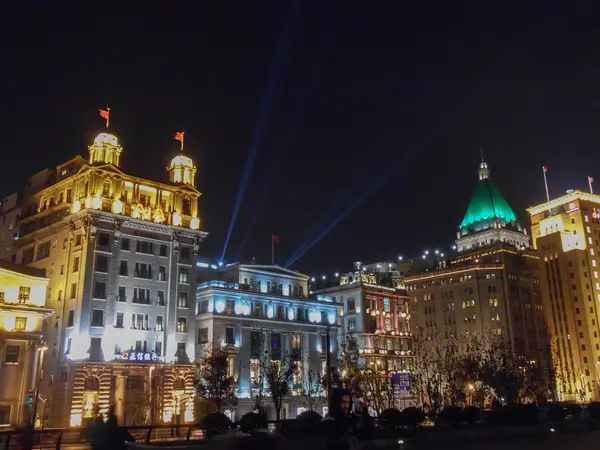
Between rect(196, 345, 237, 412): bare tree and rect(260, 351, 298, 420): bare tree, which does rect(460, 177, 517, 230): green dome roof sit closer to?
rect(260, 351, 298, 420): bare tree

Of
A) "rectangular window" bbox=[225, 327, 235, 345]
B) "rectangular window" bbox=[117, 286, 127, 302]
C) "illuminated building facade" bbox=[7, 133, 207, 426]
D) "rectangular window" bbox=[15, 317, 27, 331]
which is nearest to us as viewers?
"rectangular window" bbox=[15, 317, 27, 331]

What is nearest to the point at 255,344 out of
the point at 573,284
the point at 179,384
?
the point at 179,384

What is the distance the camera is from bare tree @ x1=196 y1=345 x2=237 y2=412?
74188 mm

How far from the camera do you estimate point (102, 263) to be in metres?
75.2

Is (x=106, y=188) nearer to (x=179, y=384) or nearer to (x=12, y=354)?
(x=12, y=354)

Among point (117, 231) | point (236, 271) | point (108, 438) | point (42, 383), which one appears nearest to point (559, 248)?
point (236, 271)

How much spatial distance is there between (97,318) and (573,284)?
417 feet

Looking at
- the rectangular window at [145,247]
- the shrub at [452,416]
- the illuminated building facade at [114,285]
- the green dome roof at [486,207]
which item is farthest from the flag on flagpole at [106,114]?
the green dome roof at [486,207]

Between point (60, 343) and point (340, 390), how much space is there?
225 feet

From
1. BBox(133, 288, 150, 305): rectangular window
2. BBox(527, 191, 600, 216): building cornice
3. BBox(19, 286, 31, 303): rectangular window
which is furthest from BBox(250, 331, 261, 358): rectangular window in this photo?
BBox(527, 191, 600, 216): building cornice

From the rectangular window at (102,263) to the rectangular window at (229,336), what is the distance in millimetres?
20579

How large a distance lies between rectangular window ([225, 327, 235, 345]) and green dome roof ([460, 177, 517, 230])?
378 feet

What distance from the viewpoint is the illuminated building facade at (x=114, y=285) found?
70.3 m

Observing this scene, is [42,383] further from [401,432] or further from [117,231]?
[401,432]
